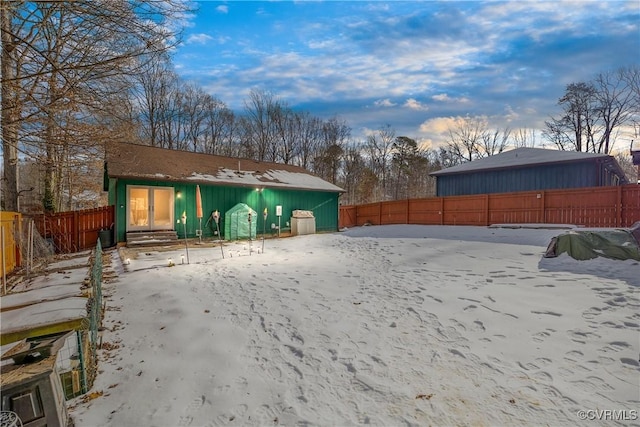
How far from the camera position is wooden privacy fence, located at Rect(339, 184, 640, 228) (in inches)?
456

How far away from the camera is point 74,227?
469 inches

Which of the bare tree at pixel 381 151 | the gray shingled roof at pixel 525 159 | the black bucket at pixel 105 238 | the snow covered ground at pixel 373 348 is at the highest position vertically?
the bare tree at pixel 381 151

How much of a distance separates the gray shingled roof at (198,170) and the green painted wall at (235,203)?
39 centimetres

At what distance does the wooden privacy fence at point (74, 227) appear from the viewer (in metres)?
11.5

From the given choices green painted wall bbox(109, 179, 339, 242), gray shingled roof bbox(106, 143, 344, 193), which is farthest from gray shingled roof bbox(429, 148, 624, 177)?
gray shingled roof bbox(106, 143, 344, 193)

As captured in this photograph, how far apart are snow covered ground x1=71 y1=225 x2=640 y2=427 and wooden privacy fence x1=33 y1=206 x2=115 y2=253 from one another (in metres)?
7.57

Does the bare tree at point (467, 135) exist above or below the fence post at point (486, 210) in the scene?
above

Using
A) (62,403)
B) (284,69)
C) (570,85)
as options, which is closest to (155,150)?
(284,69)

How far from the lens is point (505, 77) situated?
52.7 feet

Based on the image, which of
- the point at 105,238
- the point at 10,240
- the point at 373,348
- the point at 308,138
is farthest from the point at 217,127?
the point at 373,348

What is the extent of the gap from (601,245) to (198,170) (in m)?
14.7

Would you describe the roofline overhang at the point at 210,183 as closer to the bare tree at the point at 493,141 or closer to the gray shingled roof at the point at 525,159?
the gray shingled roof at the point at 525,159

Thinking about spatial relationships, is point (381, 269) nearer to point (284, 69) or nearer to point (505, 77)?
point (505, 77)

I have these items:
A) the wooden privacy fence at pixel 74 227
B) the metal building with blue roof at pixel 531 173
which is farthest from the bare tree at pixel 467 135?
the wooden privacy fence at pixel 74 227
